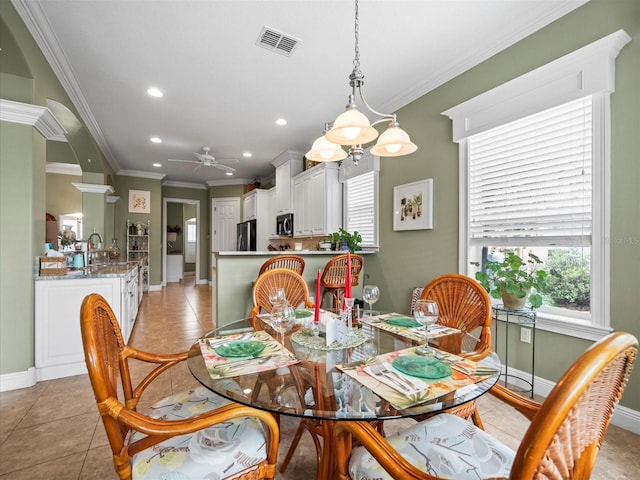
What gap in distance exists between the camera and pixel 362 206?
4.34 meters

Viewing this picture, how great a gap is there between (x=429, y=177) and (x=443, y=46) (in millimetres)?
1165

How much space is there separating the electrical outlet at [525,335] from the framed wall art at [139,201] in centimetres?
771

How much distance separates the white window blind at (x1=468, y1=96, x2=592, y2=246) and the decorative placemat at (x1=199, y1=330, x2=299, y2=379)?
7.09ft

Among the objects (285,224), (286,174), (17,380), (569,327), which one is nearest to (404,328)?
(569,327)

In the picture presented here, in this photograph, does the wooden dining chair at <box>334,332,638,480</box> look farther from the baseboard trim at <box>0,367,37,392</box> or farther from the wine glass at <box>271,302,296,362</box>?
the baseboard trim at <box>0,367,37,392</box>

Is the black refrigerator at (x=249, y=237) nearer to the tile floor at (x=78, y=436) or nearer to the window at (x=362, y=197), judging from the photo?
the window at (x=362, y=197)

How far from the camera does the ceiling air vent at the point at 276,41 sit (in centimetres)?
247

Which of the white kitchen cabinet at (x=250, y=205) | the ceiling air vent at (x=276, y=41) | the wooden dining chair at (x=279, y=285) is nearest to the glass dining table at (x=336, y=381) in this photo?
the wooden dining chair at (x=279, y=285)

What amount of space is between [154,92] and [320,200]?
2531 mm

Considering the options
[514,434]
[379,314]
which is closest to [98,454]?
[379,314]

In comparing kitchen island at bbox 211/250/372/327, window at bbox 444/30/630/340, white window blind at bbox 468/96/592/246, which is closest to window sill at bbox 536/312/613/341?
window at bbox 444/30/630/340

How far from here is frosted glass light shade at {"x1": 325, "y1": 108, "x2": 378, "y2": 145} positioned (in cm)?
154

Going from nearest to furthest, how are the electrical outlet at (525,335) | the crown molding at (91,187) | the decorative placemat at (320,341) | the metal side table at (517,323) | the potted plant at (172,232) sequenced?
the decorative placemat at (320,341), the metal side table at (517,323), the electrical outlet at (525,335), the crown molding at (91,187), the potted plant at (172,232)

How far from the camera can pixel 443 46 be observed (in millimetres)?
2607
